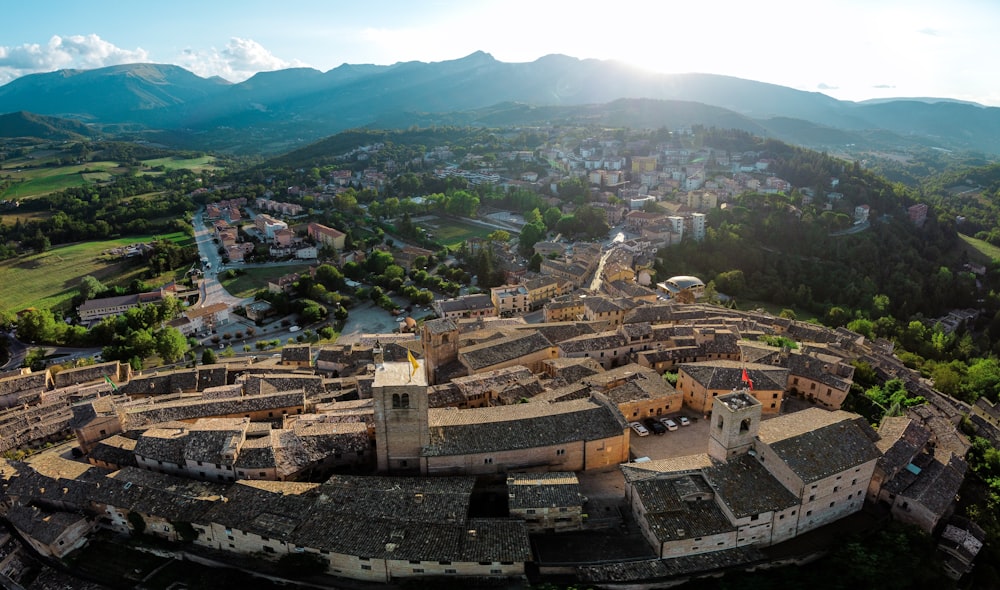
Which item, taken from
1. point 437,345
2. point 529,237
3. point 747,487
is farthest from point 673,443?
point 529,237

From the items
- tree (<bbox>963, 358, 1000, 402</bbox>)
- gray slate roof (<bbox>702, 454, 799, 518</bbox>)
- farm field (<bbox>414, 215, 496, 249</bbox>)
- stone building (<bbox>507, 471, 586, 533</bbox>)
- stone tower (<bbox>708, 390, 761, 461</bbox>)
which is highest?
stone tower (<bbox>708, 390, 761, 461</bbox>)

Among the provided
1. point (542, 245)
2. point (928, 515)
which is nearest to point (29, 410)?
point (928, 515)

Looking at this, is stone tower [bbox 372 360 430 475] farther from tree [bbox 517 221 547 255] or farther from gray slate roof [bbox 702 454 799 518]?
tree [bbox 517 221 547 255]

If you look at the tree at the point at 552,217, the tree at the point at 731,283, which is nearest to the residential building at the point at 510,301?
the tree at the point at 731,283

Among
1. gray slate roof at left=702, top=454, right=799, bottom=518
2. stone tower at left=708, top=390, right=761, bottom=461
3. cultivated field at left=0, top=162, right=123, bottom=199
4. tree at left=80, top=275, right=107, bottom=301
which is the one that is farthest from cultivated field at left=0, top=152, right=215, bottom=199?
gray slate roof at left=702, top=454, right=799, bottom=518

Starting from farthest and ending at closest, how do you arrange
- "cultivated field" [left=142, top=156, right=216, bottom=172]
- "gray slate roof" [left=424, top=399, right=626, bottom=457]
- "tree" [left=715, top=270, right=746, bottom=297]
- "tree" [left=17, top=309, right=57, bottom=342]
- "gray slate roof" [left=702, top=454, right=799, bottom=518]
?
"cultivated field" [left=142, top=156, right=216, bottom=172] < "tree" [left=715, top=270, right=746, bottom=297] < "tree" [left=17, top=309, right=57, bottom=342] < "gray slate roof" [left=424, top=399, right=626, bottom=457] < "gray slate roof" [left=702, top=454, right=799, bottom=518]

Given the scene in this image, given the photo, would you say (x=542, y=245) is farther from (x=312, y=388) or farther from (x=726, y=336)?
(x=312, y=388)
